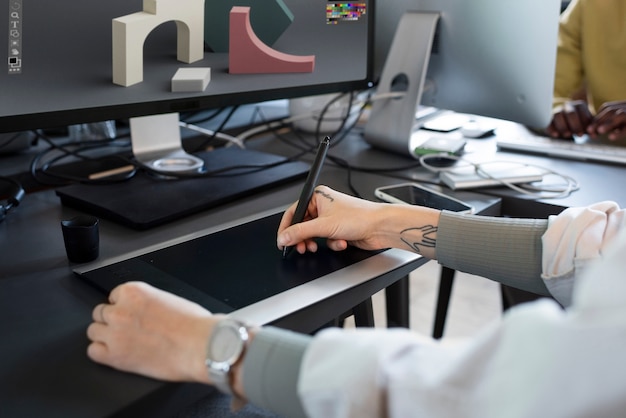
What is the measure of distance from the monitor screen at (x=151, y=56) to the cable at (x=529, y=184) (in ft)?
0.74

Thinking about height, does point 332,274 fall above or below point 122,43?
below

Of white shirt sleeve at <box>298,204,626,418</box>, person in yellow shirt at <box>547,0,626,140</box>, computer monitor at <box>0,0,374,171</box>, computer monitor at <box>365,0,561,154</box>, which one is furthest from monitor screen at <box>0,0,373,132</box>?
person in yellow shirt at <box>547,0,626,140</box>

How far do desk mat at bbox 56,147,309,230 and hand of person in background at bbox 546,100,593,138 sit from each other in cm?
63

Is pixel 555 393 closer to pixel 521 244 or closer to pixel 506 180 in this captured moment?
pixel 521 244

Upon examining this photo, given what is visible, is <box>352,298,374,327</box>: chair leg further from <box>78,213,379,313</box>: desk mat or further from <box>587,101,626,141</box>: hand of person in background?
<box>587,101,626,141</box>: hand of person in background

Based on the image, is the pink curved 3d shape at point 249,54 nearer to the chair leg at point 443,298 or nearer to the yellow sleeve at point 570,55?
the chair leg at point 443,298

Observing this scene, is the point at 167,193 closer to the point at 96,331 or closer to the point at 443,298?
the point at 96,331

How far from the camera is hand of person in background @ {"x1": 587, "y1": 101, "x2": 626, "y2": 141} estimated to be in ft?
4.76

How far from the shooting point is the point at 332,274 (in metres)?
0.81

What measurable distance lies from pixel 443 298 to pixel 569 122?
533 millimetres

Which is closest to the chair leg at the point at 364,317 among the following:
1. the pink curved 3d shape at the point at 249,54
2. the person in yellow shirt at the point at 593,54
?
the pink curved 3d shape at the point at 249,54

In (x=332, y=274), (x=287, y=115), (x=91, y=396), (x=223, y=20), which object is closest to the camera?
(x=91, y=396)

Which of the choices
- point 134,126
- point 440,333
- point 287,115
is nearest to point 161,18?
point 134,126

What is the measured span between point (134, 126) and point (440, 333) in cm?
97
